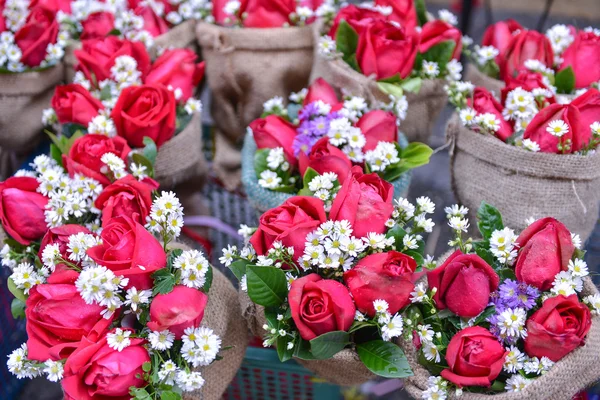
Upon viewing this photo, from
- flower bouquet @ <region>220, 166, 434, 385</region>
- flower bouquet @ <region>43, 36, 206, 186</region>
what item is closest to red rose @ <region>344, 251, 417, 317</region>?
flower bouquet @ <region>220, 166, 434, 385</region>

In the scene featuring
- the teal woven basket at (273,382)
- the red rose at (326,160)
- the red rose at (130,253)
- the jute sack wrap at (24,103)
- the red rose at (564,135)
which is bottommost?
the teal woven basket at (273,382)

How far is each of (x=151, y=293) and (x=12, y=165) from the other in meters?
0.83

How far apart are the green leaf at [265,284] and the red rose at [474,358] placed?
20 centimetres

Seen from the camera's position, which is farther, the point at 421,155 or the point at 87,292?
the point at 421,155

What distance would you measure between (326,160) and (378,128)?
0.39ft

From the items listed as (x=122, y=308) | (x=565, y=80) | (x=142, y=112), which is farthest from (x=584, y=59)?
(x=122, y=308)

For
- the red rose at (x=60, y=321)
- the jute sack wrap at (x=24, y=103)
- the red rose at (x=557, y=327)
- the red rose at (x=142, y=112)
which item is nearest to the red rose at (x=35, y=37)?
the jute sack wrap at (x=24, y=103)

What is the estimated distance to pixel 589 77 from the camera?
1011 mm

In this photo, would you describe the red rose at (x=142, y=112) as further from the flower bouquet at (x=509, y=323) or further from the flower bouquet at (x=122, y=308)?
the flower bouquet at (x=509, y=323)

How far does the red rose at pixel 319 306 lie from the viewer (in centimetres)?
64

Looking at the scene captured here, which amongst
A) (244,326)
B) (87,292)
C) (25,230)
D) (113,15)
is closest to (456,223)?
(244,326)

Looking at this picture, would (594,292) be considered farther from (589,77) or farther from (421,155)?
(589,77)

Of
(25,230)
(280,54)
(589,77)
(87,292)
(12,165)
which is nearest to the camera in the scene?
(87,292)

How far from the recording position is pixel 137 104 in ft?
3.04
